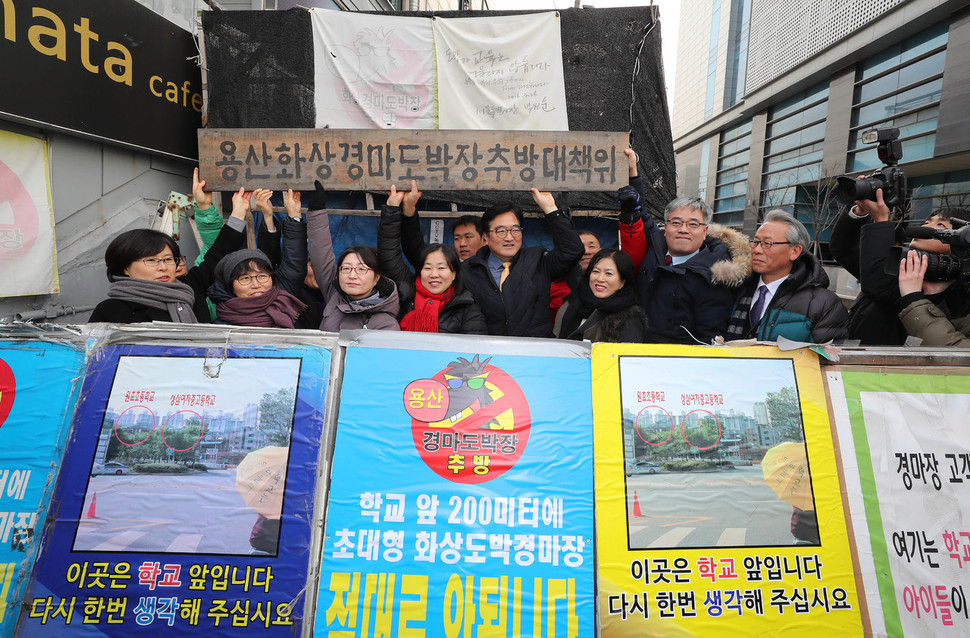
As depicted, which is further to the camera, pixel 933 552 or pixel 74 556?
pixel 933 552

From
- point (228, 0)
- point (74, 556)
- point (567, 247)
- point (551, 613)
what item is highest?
point (228, 0)

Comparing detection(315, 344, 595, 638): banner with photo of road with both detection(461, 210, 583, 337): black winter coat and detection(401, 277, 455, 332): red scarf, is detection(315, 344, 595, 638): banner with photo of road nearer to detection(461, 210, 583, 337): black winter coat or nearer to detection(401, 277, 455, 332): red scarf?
detection(401, 277, 455, 332): red scarf

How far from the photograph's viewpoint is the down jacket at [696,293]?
8.83ft

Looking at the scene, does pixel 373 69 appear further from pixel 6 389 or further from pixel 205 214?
pixel 6 389

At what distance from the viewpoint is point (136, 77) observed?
4.19 metres

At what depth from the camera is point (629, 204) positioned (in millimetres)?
2936

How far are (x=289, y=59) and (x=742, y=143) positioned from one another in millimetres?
30265

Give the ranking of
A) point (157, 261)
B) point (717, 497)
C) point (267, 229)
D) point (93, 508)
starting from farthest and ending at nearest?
point (267, 229), point (157, 261), point (717, 497), point (93, 508)

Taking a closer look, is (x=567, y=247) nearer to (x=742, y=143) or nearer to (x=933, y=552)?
(x=933, y=552)

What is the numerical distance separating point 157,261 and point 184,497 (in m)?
1.30

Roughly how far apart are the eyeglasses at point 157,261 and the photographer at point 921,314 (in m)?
3.68

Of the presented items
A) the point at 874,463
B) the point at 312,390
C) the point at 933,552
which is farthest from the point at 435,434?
the point at 933,552

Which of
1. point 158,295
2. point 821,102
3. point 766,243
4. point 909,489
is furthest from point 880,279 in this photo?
point 821,102

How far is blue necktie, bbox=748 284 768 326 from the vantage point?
2.64 metres
